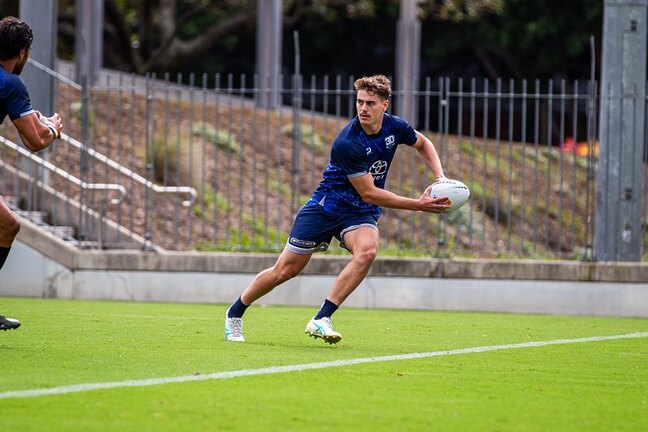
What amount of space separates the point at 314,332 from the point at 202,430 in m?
4.04

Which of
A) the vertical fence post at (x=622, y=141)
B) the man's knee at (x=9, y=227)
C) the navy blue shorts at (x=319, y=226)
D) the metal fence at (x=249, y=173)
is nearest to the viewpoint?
the man's knee at (x=9, y=227)

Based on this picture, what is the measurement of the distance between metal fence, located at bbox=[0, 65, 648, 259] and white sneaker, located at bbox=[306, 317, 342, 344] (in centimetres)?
660

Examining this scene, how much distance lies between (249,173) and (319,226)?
13.5 meters

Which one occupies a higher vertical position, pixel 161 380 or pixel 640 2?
pixel 640 2

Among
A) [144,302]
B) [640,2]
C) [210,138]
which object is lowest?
[144,302]

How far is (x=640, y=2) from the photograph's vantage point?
16891mm

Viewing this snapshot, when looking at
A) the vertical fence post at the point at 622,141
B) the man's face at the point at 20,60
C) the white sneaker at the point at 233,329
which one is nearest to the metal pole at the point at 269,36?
the vertical fence post at the point at 622,141

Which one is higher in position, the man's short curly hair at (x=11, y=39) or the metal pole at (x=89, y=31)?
the metal pole at (x=89, y=31)

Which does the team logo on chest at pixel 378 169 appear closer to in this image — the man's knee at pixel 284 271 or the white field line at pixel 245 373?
the man's knee at pixel 284 271

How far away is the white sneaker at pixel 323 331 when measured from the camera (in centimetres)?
1016

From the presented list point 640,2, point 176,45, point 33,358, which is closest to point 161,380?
point 33,358

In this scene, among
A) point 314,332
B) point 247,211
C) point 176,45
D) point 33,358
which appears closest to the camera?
point 33,358

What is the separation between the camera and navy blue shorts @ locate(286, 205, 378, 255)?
34.7ft

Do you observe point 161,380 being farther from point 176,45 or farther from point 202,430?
point 176,45
